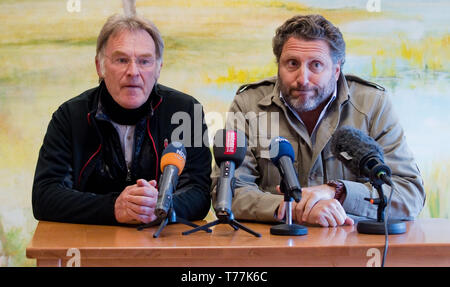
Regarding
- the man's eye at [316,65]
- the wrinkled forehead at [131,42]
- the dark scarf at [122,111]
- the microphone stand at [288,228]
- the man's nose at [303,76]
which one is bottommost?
the microphone stand at [288,228]

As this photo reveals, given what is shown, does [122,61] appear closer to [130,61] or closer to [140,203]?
[130,61]

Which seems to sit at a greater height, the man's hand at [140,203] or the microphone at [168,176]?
the microphone at [168,176]

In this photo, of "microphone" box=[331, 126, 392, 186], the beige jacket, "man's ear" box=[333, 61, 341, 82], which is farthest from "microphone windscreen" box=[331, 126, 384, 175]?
"man's ear" box=[333, 61, 341, 82]

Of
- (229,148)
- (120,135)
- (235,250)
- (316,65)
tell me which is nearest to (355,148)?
(229,148)

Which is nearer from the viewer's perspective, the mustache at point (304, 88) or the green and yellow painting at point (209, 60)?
the mustache at point (304, 88)

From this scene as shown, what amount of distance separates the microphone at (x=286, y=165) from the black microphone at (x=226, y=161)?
10 centimetres

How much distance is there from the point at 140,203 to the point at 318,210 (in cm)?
61

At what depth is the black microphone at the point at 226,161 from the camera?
189cm

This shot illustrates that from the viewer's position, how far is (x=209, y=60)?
3.79 m

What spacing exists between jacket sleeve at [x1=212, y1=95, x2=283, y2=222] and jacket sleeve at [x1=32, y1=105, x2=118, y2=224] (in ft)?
1.41

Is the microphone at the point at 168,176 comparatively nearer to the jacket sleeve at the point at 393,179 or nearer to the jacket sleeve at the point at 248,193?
the jacket sleeve at the point at 248,193

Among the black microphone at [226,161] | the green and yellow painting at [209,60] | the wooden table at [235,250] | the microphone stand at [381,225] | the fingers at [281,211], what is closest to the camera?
the wooden table at [235,250]

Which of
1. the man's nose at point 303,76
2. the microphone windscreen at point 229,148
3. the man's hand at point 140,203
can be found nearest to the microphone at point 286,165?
the microphone windscreen at point 229,148

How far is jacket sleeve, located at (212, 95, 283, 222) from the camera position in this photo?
2.38 m
